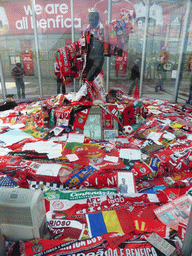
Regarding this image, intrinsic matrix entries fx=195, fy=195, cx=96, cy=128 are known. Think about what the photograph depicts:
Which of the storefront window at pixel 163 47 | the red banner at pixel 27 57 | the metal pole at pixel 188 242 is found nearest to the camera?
the metal pole at pixel 188 242

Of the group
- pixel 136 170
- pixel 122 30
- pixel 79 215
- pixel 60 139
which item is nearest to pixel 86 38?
pixel 122 30

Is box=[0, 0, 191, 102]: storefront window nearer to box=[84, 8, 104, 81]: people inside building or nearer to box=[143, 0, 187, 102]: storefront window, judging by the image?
box=[143, 0, 187, 102]: storefront window

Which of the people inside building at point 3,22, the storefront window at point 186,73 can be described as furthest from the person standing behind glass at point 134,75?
the people inside building at point 3,22

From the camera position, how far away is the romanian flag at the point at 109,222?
5.86 feet

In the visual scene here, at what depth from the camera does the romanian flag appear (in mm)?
1786

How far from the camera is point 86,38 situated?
366 centimetres

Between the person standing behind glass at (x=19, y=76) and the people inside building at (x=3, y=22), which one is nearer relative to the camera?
the people inside building at (x=3, y=22)

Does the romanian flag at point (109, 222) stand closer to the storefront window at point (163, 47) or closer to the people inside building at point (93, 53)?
the people inside building at point (93, 53)

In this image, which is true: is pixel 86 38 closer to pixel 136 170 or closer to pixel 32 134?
pixel 32 134

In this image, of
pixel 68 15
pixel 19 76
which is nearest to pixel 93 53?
pixel 68 15

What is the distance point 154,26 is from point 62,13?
2.91m

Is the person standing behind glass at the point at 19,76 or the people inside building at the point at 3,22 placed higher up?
the people inside building at the point at 3,22

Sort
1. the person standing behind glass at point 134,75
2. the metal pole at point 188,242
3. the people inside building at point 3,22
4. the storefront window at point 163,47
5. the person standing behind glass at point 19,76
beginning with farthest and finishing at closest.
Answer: the person standing behind glass at point 134,75, the person standing behind glass at point 19,76, the people inside building at point 3,22, the storefront window at point 163,47, the metal pole at point 188,242

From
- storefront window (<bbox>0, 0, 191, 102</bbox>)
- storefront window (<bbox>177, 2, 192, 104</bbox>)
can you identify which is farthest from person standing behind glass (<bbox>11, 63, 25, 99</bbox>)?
storefront window (<bbox>177, 2, 192, 104</bbox>)
